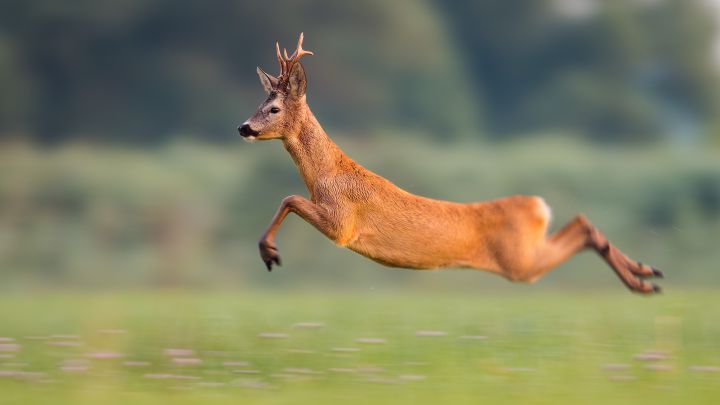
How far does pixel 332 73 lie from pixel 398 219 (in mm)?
15987

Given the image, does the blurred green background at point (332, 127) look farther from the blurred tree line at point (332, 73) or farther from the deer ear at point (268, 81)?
the deer ear at point (268, 81)

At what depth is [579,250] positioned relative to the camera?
24.8 ft

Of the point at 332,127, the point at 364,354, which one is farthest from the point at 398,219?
the point at 332,127

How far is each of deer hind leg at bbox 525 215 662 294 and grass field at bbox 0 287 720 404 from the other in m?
0.49

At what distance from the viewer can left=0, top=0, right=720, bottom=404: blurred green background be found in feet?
22.3

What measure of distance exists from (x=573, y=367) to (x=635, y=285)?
0.95 m

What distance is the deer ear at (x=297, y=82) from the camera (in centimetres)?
728

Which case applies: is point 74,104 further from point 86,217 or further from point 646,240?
point 646,240

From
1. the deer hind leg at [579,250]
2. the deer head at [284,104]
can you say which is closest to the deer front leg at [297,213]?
the deer head at [284,104]

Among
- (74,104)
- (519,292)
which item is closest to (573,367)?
(519,292)

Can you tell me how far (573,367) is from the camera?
6.77 metres

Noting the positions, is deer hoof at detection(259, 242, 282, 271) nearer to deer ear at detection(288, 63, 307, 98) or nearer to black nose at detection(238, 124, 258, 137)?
black nose at detection(238, 124, 258, 137)

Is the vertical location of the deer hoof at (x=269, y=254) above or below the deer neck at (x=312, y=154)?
below

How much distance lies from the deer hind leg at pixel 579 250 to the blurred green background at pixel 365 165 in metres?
0.50
